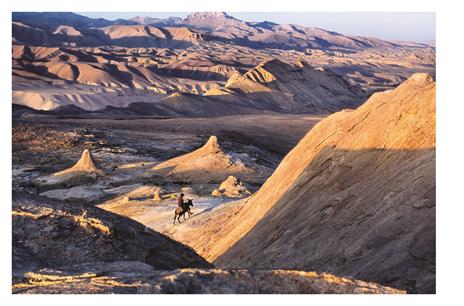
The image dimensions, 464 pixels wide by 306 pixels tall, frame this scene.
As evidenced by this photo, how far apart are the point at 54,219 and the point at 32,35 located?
485 feet

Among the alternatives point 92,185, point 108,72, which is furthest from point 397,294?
point 108,72

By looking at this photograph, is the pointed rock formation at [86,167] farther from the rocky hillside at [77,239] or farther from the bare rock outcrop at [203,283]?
the bare rock outcrop at [203,283]

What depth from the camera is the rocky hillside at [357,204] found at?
354 inches

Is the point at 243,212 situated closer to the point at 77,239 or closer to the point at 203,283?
the point at 77,239

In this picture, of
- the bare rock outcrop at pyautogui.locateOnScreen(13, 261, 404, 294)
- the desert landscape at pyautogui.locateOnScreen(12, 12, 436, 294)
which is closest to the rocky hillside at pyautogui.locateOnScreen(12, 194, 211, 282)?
the desert landscape at pyautogui.locateOnScreen(12, 12, 436, 294)

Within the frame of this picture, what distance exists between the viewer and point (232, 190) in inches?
1008

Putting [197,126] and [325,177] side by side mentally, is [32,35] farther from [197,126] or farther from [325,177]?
[325,177]

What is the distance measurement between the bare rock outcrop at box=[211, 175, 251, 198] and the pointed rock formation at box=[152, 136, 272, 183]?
3.96 meters

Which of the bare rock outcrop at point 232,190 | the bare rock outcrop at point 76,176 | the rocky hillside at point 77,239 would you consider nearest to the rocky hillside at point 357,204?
the rocky hillside at point 77,239

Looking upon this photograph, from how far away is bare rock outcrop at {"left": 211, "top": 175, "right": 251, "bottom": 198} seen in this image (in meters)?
25.0

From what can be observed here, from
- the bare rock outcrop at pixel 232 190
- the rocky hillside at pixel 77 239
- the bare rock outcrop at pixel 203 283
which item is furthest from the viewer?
the bare rock outcrop at pixel 232 190

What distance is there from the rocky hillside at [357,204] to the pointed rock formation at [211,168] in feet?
50.4

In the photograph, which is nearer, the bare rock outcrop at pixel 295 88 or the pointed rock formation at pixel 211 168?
the pointed rock formation at pixel 211 168
